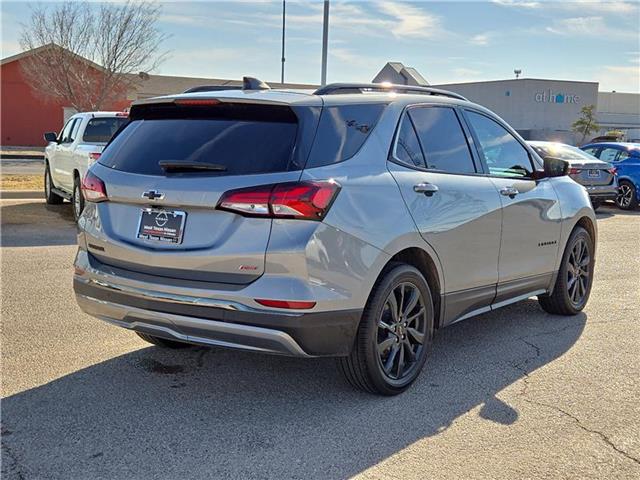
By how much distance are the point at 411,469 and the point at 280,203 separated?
4.91 feet

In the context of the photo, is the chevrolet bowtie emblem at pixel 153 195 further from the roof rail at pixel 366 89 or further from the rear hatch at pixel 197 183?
the roof rail at pixel 366 89

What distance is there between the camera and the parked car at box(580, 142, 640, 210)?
673 inches

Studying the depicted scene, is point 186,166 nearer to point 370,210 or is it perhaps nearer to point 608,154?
point 370,210

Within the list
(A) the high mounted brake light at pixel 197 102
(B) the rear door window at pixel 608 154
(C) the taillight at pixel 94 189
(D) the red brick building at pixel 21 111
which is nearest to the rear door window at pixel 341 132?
(A) the high mounted brake light at pixel 197 102

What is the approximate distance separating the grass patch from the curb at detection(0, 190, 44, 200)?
32.1 inches

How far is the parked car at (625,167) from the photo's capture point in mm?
17094

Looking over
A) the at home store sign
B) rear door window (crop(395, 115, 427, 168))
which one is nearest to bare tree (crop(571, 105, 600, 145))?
the at home store sign

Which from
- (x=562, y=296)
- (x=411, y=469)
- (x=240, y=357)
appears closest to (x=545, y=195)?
(x=562, y=296)

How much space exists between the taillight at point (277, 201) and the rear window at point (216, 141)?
132mm

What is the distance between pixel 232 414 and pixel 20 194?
12317 mm

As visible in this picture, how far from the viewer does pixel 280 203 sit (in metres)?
3.75

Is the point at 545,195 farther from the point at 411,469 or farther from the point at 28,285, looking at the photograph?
the point at 28,285

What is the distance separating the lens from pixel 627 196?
1720 centimetres

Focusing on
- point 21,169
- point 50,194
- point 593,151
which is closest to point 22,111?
point 21,169
